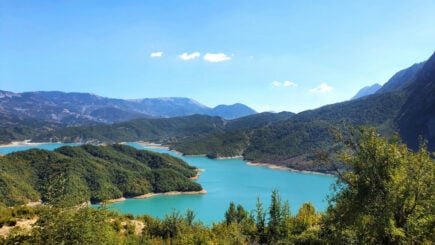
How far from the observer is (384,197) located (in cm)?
1398

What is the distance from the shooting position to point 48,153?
307ft

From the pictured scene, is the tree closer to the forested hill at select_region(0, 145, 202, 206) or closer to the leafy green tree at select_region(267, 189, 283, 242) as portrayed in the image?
the leafy green tree at select_region(267, 189, 283, 242)

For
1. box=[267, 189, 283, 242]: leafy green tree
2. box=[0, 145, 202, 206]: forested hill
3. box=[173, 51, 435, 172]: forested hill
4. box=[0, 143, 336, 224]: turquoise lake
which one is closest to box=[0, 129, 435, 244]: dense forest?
box=[267, 189, 283, 242]: leafy green tree

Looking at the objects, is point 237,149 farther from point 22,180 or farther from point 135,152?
point 22,180

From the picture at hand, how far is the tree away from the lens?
43.8 feet

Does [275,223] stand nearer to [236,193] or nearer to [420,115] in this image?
[236,193]

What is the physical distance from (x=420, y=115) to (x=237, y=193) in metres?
87.2

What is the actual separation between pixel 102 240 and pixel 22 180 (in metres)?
76.8

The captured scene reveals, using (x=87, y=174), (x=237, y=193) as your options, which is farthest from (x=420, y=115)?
(x=87, y=174)

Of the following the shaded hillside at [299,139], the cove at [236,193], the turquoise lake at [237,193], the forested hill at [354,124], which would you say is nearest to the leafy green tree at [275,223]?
the turquoise lake at [237,193]

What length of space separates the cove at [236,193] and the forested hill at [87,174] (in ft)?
17.0

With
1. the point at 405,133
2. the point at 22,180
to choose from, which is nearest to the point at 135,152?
the point at 22,180

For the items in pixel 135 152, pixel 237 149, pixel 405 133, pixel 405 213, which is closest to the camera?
pixel 405 213

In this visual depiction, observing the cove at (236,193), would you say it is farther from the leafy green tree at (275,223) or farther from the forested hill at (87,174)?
the leafy green tree at (275,223)
